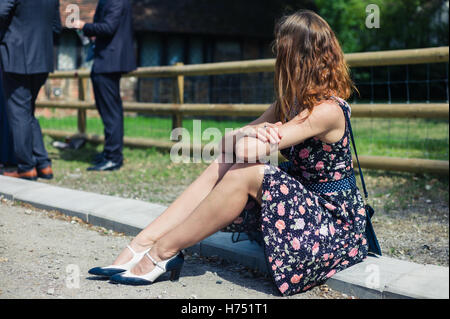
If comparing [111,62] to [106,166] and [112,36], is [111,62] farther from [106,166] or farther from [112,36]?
[106,166]

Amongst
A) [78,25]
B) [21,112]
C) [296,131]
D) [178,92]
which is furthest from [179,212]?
[178,92]

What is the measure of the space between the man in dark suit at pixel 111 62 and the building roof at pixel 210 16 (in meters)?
10.1

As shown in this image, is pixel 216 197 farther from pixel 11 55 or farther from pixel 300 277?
pixel 11 55

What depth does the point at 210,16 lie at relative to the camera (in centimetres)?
1766

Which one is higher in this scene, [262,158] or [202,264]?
[262,158]

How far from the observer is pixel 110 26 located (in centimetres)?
612

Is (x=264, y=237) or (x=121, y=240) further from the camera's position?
(x=121, y=240)

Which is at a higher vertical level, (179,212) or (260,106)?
(260,106)

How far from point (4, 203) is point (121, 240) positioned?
1465 mm

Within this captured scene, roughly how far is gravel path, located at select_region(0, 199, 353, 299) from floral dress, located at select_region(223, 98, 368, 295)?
18 centimetres

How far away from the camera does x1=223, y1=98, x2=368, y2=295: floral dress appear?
8.69 feet

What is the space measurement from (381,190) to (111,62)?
3.19 metres
